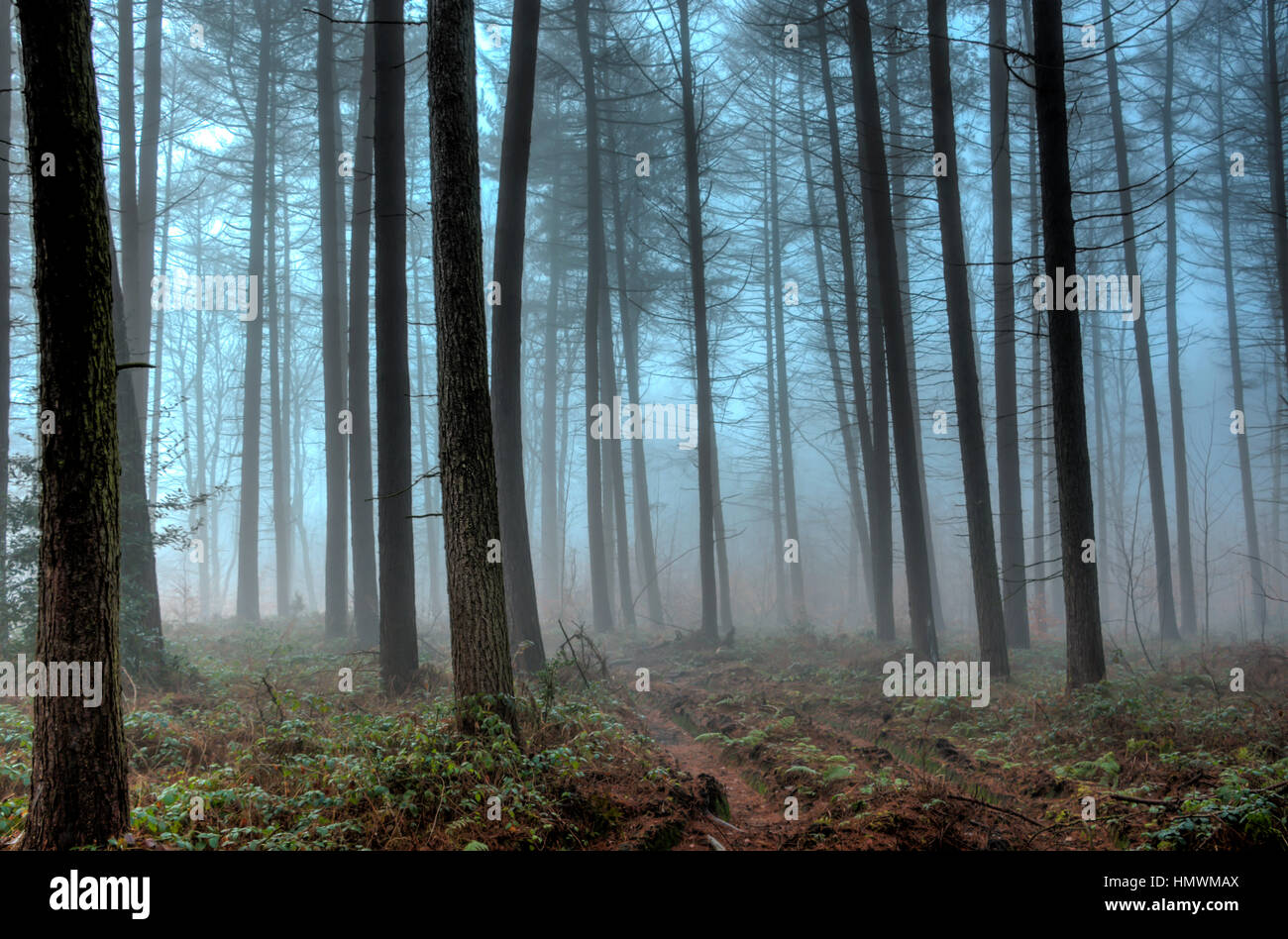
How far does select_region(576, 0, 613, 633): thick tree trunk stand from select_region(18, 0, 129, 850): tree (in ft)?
43.5

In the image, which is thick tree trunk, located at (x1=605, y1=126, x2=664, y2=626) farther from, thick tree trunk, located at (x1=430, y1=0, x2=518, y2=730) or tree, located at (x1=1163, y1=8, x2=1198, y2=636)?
tree, located at (x1=1163, y1=8, x2=1198, y2=636)

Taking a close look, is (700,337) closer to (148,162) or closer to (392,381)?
(392,381)

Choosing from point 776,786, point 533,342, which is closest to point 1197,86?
point 533,342

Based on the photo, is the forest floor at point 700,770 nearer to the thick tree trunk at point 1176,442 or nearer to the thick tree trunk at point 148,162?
the thick tree trunk at point 148,162

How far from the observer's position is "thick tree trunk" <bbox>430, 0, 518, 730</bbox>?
6238mm

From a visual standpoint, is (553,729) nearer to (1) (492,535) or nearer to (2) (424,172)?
(1) (492,535)

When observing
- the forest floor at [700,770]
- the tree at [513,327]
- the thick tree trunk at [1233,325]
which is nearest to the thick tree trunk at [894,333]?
the forest floor at [700,770]

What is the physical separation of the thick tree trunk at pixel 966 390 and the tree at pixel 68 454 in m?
10.8

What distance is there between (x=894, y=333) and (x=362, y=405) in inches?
419

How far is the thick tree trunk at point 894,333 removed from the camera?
494 inches

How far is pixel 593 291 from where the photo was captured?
1788cm
